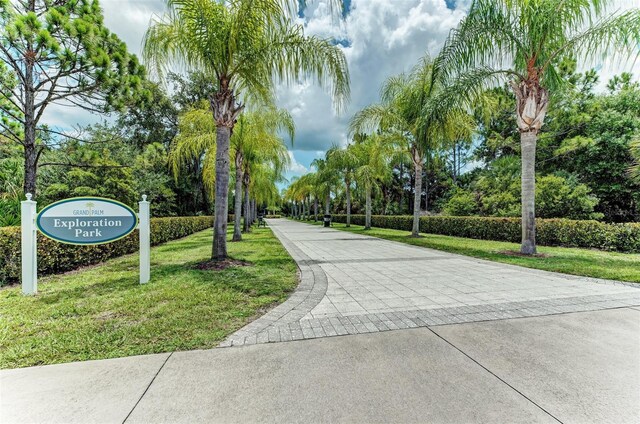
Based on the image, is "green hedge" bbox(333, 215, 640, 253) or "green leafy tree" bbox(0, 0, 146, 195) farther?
"green hedge" bbox(333, 215, 640, 253)

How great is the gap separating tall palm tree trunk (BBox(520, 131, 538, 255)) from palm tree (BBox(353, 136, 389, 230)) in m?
7.69

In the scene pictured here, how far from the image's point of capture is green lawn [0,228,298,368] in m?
2.74

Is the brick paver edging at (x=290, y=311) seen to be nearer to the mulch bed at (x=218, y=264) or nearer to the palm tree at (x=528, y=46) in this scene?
the mulch bed at (x=218, y=264)

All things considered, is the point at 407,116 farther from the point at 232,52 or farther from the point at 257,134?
the point at 232,52

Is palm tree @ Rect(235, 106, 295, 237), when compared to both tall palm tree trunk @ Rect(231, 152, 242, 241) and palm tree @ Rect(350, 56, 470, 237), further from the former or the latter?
palm tree @ Rect(350, 56, 470, 237)

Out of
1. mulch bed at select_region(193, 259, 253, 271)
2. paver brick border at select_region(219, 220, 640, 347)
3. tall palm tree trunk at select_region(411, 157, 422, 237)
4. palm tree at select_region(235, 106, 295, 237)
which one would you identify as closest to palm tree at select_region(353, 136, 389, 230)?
tall palm tree trunk at select_region(411, 157, 422, 237)

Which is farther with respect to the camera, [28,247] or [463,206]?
[463,206]

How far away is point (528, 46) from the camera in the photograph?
25.7 feet

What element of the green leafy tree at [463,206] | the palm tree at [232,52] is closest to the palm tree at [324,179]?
the green leafy tree at [463,206]

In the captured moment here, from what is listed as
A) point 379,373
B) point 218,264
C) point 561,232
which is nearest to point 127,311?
point 218,264

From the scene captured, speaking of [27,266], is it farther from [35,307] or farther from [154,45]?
[154,45]

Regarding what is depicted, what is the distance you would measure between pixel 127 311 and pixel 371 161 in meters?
15.9

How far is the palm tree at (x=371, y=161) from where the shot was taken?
52.6ft

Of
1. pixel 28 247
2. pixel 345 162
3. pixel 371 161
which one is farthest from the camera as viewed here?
pixel 345 162
